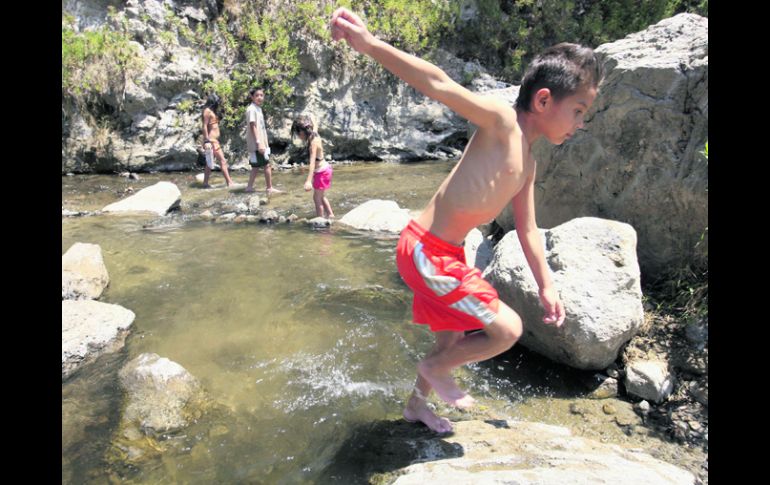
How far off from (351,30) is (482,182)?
871mm

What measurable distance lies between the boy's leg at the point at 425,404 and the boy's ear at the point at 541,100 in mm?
1201

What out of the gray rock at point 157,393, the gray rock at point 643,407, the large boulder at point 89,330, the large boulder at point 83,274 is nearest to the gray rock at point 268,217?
the large boulder at point 83,274

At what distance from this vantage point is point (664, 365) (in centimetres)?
322

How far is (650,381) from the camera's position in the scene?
10.2 ft

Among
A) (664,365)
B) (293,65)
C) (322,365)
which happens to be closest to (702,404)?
(664,365)

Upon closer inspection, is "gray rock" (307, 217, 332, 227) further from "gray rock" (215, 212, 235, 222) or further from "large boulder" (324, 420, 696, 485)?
"large boulder" (324, 420, 696, 485)

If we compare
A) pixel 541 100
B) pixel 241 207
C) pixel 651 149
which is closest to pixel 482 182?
pixel 541 100

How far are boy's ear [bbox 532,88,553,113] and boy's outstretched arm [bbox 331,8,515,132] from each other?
0.14 m

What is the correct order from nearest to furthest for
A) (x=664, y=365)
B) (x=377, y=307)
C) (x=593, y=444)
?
(x=593, y=444)
(x=664, y=365)
(x=377, y=307)

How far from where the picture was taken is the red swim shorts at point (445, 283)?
2.23 metres

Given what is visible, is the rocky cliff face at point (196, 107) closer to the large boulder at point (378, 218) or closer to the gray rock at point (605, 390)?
the large boulder at point (378, 218)

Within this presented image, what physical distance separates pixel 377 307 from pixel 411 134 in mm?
9889

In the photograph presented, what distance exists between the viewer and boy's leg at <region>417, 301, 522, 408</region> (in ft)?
7.44
